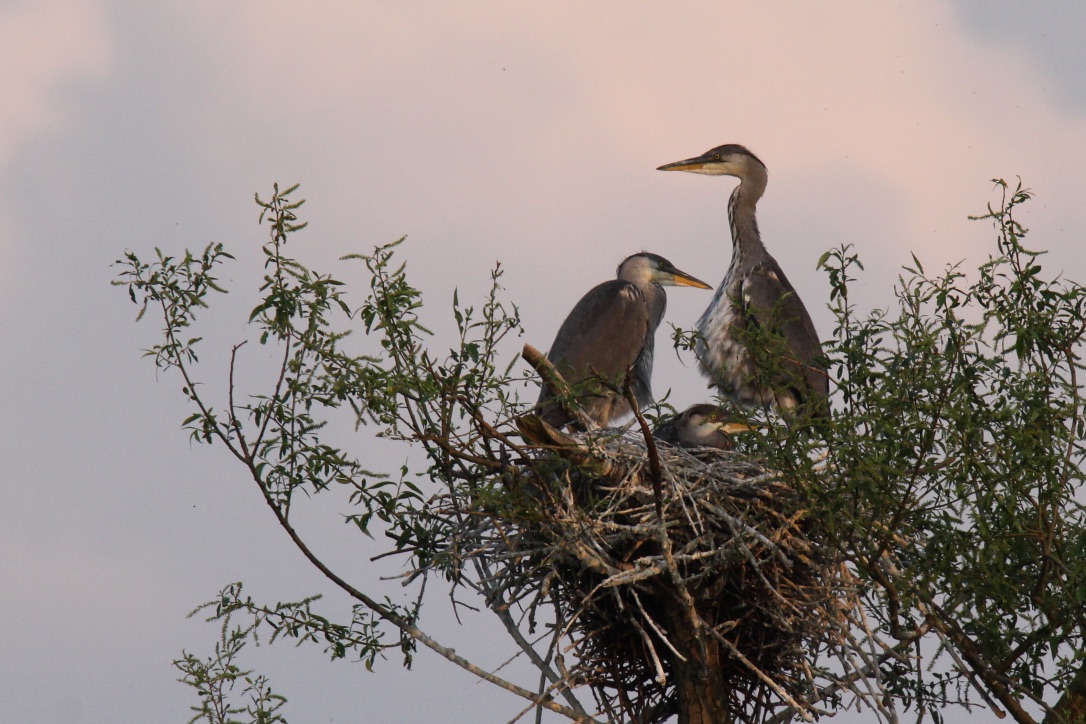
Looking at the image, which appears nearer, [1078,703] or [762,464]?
[1078,703]

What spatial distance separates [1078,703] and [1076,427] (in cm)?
107

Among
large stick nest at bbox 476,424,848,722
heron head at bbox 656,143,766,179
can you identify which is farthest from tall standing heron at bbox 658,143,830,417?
large stick nest at bbox 476,424,848,722

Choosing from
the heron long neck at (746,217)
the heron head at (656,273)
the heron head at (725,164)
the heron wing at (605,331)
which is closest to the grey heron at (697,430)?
the heron wing at (605,331)

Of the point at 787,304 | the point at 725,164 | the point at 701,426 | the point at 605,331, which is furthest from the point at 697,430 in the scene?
the point at 725,164

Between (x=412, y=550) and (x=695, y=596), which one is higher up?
(x=412, y=550)

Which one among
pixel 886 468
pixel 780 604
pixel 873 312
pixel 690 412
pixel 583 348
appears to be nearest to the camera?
pixel 886 468

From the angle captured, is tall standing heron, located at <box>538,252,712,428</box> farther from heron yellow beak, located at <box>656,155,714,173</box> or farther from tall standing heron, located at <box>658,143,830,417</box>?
heron yellow beak, located at <box>656,155,714,173</box>

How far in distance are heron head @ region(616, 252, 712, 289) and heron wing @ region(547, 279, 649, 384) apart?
80 cm

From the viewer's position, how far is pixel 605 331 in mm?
7770

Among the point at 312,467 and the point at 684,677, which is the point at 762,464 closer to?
the point at 684,677

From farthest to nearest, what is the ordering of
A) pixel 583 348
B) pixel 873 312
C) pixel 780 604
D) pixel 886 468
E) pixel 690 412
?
pixel 583 348 → pixel 690 412 → pixel 780 604 → pixel 873 312 → pixel 886 468

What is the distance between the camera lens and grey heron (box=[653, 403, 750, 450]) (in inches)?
242

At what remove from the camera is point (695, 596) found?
16.3ft

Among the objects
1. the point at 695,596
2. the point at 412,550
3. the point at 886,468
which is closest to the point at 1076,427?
the point at 886,468
